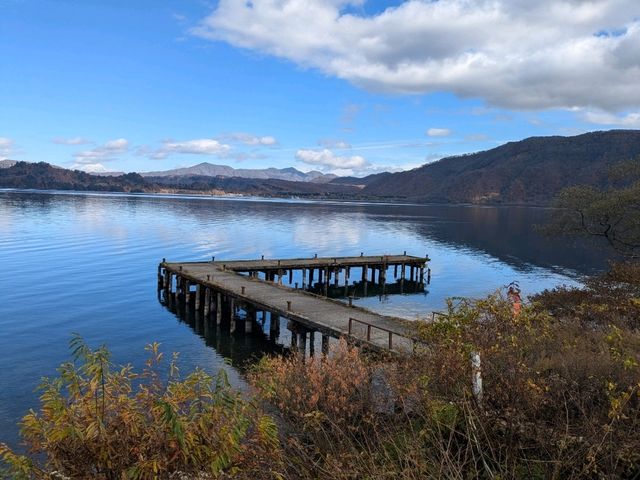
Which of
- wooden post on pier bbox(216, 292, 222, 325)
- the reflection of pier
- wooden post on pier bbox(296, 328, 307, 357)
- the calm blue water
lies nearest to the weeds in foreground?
the reflection of pier

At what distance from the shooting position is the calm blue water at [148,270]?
83.6 feet

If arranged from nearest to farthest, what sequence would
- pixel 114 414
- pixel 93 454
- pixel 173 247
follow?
pixel 93 454, pixel 114 414, pixel 173 247

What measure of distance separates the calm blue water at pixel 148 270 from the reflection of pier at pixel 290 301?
1.98m

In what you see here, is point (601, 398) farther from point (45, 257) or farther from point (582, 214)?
point (45, 257)

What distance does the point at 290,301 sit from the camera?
2691 cm

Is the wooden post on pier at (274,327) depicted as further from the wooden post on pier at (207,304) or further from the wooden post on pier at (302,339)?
the wooden post on pier at (207,304)

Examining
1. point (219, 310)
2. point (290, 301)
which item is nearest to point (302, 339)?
point (290, 301)

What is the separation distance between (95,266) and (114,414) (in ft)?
151

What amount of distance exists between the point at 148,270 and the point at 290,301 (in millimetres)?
26593

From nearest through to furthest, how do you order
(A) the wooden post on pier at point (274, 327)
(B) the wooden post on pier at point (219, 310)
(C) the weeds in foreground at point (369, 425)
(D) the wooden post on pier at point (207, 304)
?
(C) the weeds in foreground at point (369, 425) → (A) the wooden post on pier at point (274, 327) → (B) the wooden post on pier at point (219, 310) → (D) the wooden post on pier at point (207, 304)

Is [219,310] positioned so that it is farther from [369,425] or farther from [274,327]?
[369,425]

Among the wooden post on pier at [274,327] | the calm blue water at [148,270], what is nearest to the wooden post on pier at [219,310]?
the calm blue water at [148,270]

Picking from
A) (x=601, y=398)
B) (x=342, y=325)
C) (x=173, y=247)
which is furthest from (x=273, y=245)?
(x=601, y=398)

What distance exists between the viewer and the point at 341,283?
51.2 meters
